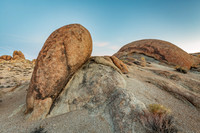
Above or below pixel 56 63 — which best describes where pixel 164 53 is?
above

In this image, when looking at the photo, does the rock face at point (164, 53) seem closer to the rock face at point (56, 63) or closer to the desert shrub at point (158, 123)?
A: the rock face at point (56, 63)

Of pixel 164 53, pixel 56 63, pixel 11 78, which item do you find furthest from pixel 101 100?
pixel 164 53

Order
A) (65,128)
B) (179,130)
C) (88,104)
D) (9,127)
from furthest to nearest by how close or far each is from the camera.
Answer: (88,104)
(9,127)
(65,128)
(179,130)

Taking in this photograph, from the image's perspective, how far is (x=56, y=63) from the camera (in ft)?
11.3

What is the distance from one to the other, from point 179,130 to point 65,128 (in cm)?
286

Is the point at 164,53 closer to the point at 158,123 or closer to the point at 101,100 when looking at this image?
the point at 101,100

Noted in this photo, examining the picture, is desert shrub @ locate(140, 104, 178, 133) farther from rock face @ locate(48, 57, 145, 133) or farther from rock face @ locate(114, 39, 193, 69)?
rock face @ locate(114, 39, 193, 69)

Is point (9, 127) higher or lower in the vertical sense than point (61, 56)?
lower

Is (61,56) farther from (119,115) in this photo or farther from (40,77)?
(119,115)

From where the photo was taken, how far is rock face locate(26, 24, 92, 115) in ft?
10.6

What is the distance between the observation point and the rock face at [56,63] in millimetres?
3219

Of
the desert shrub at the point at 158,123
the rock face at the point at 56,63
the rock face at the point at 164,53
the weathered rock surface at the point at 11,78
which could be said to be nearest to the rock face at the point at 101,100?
the desert shrub at the point at 158,123

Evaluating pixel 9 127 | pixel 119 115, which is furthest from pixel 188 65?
pixel 9 127

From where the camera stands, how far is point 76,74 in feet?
13.8
